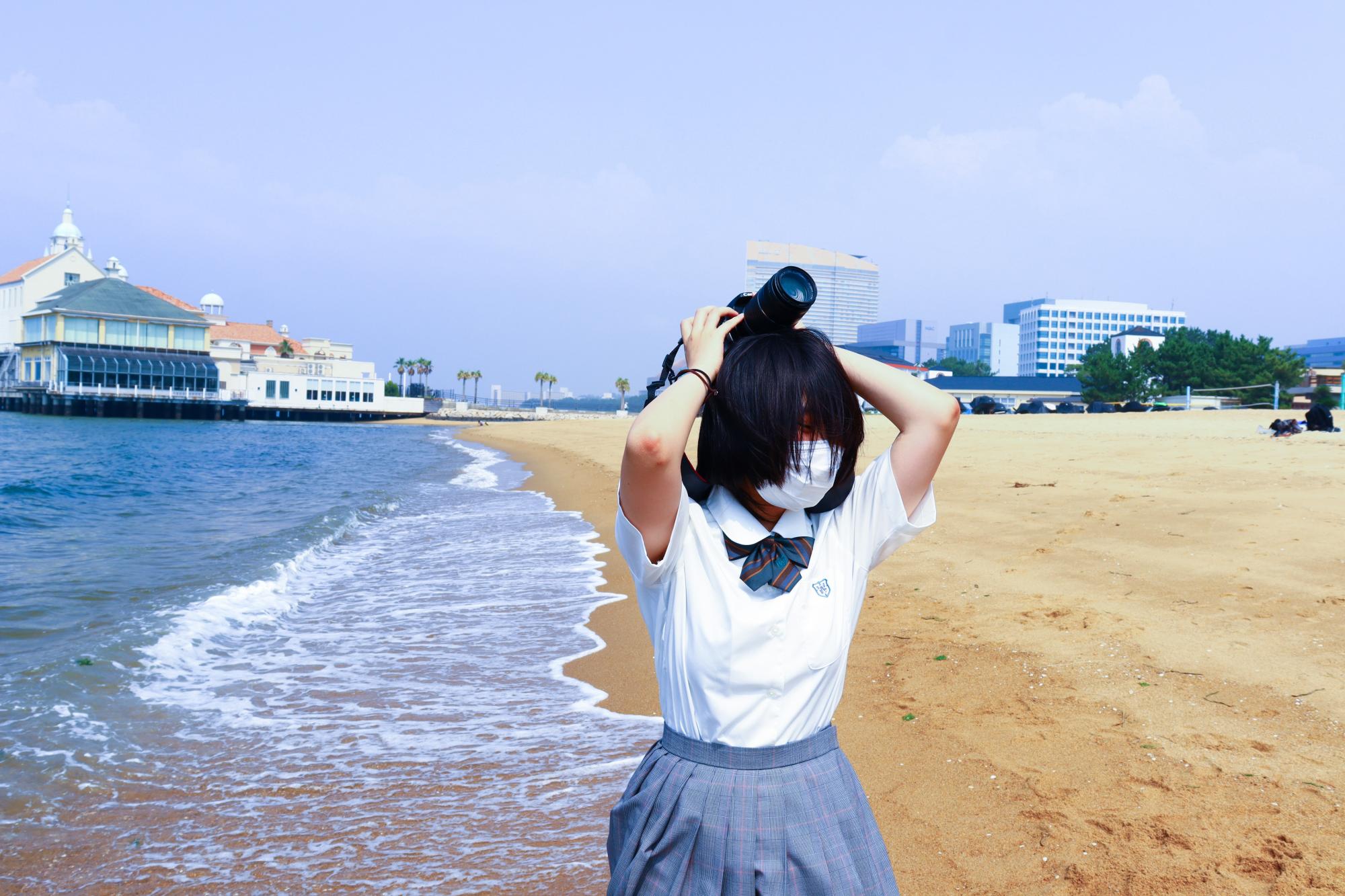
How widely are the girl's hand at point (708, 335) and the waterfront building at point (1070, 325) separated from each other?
465 ft

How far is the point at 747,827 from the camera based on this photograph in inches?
47.4

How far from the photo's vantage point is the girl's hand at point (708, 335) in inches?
52.3

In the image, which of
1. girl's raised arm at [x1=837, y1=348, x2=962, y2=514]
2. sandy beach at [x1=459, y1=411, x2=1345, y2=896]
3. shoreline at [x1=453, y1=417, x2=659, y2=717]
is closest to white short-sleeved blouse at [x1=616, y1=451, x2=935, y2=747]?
girl's raised arm at [x1=837, y1=348, x2=962, y2=514]

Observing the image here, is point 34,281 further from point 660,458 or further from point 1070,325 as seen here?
point 1070,325

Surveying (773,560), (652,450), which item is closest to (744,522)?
(773,560)

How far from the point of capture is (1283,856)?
2.53m

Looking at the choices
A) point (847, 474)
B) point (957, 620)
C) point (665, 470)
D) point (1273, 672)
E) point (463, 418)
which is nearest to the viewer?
point (665, 470)

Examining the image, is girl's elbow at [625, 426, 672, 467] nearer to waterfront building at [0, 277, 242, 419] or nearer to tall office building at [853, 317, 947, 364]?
waterfront building at [0, 277, 242, 419]

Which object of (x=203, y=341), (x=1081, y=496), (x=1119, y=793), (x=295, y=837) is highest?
(x=203, y=341)

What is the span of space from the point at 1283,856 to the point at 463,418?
92915mm

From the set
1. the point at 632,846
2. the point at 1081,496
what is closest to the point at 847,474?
the point at 632,846

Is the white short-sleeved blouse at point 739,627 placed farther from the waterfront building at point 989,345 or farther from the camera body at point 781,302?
the waterfront building at point 989,345

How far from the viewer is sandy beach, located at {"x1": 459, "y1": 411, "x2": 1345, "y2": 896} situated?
266 centimetres

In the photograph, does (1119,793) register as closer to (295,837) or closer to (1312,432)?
(295,837)
